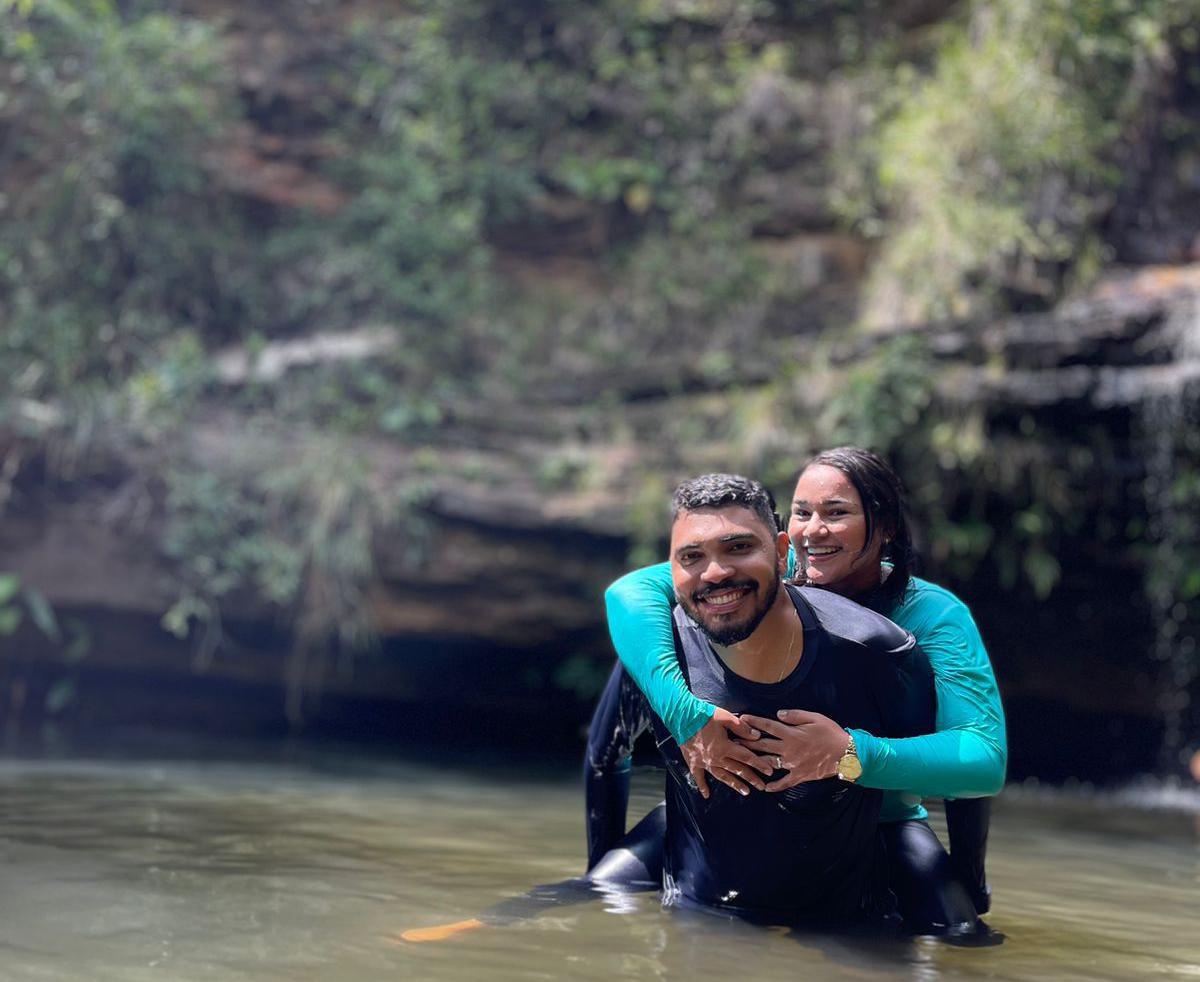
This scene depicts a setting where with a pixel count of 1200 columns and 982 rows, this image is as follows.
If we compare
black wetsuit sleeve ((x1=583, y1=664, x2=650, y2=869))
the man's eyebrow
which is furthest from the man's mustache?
black wetsuit sleeve ((x1=583, y1=664, x2=650, y2=869))

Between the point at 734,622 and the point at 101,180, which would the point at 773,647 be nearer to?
the point at 734,622

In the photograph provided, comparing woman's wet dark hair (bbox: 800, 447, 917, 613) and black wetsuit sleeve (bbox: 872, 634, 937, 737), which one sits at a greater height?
woman's wet dark hair (bbox: 800, 447, 917, 613)

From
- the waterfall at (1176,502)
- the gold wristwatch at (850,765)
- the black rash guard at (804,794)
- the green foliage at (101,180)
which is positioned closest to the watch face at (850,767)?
the gold wristwatch at (850,765)

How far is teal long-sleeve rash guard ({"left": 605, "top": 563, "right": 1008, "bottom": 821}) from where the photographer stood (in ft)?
10.6

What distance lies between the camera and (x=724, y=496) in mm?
3285

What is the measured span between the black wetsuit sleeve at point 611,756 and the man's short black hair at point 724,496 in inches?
25.8

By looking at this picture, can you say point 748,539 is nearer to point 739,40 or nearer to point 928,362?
point 928,362

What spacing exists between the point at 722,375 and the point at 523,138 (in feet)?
13.4

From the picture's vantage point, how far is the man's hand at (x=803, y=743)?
3.20 m

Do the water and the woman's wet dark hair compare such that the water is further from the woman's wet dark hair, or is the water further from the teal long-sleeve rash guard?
the woman's wet dark hair

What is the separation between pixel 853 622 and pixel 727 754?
51 cm

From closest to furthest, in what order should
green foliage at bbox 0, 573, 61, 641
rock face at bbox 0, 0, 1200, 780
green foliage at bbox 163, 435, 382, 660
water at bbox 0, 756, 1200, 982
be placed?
water at bbox 0, 756, 1200, 982
green foliage at bbox 0, 573, 61, 641
rock face at bbox 0, 0, 1200, 780
green foliage at bbox 163, 435, 382, 660

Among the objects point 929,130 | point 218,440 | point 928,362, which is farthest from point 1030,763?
point 218,440

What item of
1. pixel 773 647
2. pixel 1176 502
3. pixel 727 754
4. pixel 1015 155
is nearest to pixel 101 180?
pixel 1015 155
